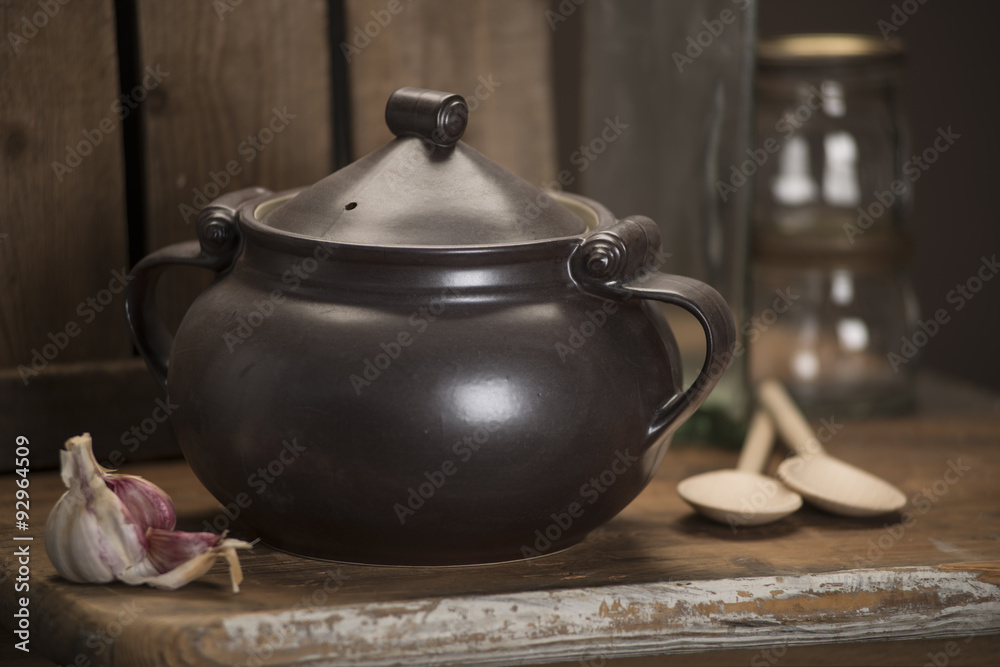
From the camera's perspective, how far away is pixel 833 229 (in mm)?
1639

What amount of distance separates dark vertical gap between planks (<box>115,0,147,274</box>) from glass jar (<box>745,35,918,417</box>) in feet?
2.54

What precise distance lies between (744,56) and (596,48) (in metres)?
0.18

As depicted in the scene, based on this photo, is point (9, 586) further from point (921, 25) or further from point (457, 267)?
point (921, 25)

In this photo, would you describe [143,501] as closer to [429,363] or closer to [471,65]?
[429,363]

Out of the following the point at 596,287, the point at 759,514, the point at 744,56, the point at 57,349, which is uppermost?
the point at 744,56

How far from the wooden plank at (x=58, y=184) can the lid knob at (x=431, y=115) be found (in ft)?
1.39

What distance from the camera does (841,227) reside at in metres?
1.64

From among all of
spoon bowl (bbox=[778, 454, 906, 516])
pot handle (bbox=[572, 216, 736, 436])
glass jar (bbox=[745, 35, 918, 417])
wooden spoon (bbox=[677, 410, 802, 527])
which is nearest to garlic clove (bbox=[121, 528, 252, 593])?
Result: pot handle (bbox=[572, 216, 736, 436])

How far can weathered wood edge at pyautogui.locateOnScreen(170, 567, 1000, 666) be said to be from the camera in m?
0.92

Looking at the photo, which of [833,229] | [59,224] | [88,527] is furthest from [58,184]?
[833,229]

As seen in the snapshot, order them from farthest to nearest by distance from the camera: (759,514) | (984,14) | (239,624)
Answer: (984,14) → (759,514) → (239,624)

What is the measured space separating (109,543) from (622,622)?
41 centimetres

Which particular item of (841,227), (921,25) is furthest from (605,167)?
(921,25)

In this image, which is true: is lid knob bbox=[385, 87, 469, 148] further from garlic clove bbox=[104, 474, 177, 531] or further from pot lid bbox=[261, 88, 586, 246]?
garlic clove bbox=[104, 474, 177, 531]
